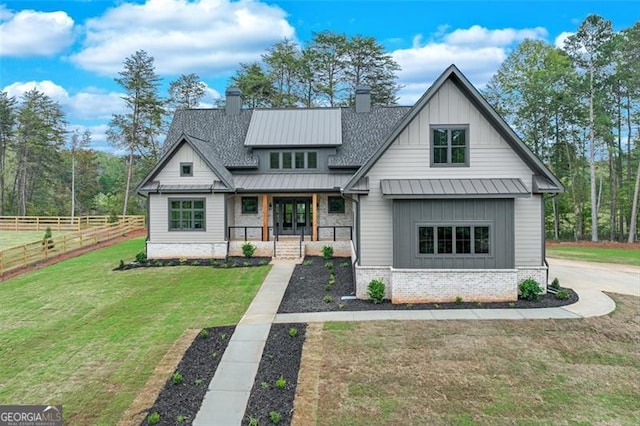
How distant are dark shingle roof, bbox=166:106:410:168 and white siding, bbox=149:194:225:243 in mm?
2921

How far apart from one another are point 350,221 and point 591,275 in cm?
1100

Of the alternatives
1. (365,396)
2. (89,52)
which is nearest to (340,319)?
(365,396)

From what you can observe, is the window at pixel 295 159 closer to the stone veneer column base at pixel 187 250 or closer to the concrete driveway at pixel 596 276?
the stone veneer column base at pixel 187 250

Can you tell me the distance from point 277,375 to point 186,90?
37.3 metres

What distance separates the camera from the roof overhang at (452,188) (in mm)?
11539

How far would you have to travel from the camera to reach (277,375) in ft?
24.0

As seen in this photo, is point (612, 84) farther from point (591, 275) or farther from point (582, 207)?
point (591, 275)

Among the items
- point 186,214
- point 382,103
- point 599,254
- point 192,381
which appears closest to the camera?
point 192,381

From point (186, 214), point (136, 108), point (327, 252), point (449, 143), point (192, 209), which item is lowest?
point (327, 252)

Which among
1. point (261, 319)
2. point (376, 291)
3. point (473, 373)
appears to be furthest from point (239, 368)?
point (376, 291)

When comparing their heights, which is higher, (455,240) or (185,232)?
(455,240)

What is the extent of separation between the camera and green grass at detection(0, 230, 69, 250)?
25139 millimetres

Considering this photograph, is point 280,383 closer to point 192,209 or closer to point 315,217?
point 315,217

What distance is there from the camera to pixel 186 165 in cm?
1903
